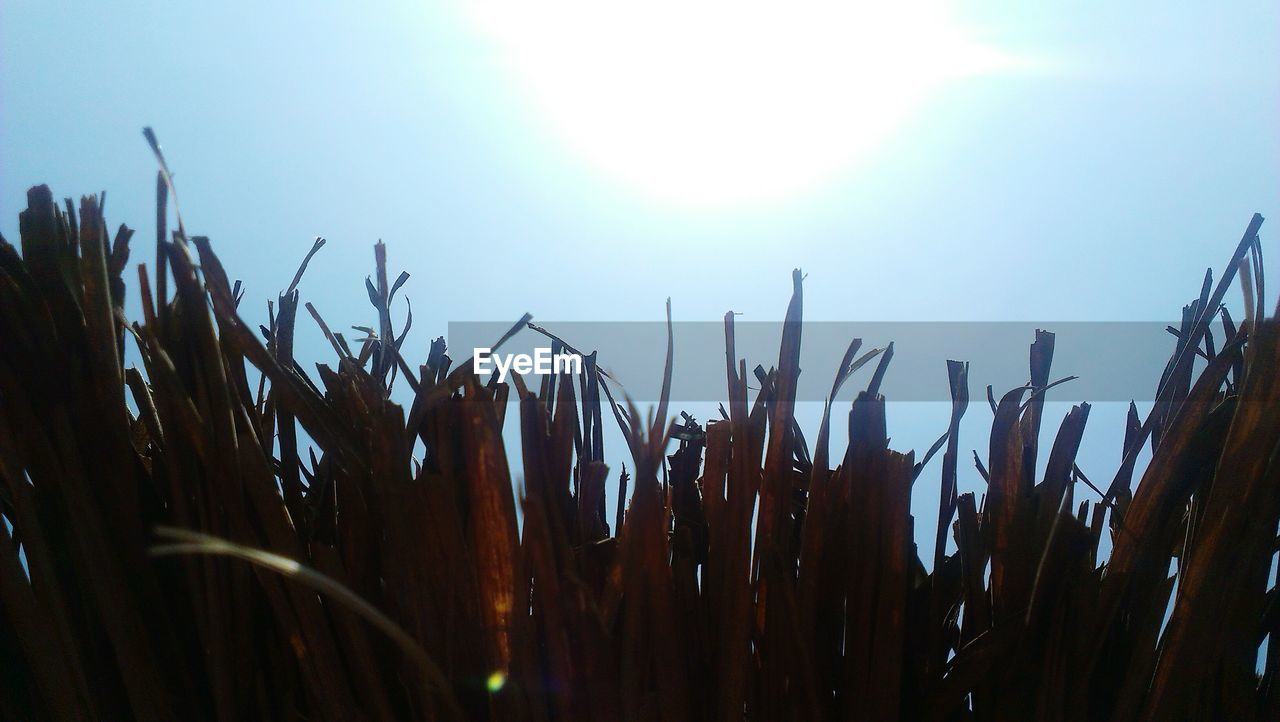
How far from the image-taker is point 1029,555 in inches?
13.2

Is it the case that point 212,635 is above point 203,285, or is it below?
below

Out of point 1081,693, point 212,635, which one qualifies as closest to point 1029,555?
point 1081,693

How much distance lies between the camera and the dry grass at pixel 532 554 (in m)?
0.30

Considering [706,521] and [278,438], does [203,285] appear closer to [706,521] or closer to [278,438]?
[278,438]

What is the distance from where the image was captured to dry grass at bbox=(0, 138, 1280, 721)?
304 mm

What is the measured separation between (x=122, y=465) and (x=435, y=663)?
0.14 metres

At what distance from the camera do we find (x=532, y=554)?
0.30 metres

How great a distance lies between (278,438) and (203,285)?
0.26 ft

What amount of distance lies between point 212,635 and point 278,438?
0.28 ft

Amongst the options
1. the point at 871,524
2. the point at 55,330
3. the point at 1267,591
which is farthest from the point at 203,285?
the point at 1267,591

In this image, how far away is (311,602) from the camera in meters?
0.31

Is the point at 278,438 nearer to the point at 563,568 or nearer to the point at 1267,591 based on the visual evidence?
the point at 563,568

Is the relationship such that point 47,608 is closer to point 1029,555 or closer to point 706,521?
point 706,521

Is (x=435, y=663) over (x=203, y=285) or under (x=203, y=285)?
under
